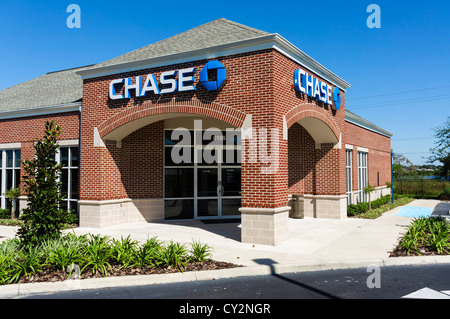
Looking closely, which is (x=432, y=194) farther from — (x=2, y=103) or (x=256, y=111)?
(x=2, y=103)

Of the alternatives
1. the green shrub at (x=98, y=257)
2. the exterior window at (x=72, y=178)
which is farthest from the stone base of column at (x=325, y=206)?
the green shrub at (x=98, y=257)

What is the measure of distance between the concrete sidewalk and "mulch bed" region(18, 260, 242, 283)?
0.96 feet

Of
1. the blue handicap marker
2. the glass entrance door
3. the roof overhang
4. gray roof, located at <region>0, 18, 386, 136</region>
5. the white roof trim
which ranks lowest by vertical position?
the blue handicap marker

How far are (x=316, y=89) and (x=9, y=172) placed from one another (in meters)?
15.2

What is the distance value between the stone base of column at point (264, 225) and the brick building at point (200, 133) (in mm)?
31

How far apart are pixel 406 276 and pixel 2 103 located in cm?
2131

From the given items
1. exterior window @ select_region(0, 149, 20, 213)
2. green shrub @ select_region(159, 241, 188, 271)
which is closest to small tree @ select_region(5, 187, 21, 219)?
exterior window @ select_region(0, 149, 20, 213)

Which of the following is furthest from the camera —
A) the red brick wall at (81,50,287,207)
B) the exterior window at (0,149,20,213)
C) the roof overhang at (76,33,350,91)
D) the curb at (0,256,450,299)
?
the exterior window at (0,149,20,213)

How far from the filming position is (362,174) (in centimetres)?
2195

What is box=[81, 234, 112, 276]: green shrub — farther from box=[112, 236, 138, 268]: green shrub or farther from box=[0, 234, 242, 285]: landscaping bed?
box=[112, 236, 138, 268]: green shrub

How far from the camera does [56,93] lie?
18.6 metres

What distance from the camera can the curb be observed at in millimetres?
6770

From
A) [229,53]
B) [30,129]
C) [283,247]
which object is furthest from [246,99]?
[30,129]

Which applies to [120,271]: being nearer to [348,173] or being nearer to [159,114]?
[159,114]
